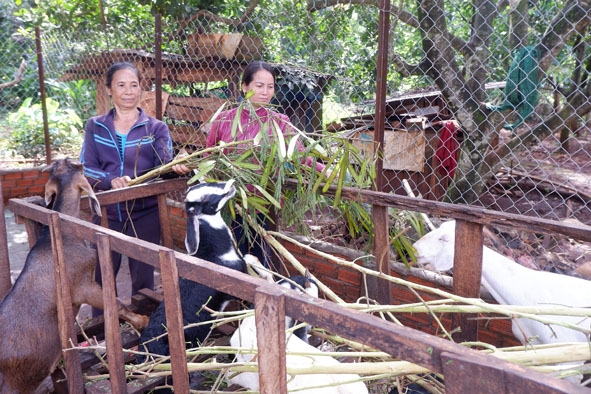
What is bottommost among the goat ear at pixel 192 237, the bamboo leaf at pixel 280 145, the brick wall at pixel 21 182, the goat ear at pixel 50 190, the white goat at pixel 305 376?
the white goat at pixel 305 376

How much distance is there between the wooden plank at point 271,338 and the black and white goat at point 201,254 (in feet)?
2.98

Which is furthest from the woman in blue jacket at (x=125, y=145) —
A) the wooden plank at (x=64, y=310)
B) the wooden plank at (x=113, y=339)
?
the wooden plank at (x=113, y=339)

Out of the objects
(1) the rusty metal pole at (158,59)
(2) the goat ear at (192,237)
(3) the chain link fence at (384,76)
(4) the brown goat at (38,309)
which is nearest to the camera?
(4) the brown goat at (38,309)

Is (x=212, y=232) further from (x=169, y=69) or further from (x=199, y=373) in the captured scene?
(x=169, y=69)

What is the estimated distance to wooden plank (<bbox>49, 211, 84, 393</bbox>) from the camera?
195 centimetres

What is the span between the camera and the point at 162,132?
3174 millimetres

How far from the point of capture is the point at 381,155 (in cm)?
318

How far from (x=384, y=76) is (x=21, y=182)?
5407mm

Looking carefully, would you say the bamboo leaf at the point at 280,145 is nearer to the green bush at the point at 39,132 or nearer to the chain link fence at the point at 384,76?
the chain link fence at the point at 384,76

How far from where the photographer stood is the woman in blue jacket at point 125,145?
3.06m

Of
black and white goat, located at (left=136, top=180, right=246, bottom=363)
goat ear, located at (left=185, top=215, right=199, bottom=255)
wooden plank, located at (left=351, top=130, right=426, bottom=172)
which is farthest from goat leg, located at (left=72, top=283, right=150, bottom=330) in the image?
wooden plank, located at (left=351, top=130, right=426, bottom=172)

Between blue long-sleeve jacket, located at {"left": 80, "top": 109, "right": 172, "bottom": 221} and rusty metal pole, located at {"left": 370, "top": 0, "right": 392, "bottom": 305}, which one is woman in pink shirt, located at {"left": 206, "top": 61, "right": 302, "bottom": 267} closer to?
blue long-sleeve jacket, located at {"left": 80, "top": 109, "right": 172, "bottom": 221}

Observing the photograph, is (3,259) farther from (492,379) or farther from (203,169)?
(492,379)

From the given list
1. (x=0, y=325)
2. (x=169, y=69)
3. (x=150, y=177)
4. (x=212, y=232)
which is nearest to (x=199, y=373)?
(x=212, y=232)
